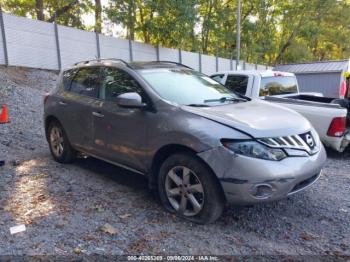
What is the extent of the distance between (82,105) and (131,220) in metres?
2.03

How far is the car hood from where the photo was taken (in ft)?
11.4

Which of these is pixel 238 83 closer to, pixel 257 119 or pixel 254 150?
pixel 257 119

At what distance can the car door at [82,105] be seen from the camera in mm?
4946

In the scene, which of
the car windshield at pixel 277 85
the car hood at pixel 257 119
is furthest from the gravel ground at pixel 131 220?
the car windshield at pixel 277 85

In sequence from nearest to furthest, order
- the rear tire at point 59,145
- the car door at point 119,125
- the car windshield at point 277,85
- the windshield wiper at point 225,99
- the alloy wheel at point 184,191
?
1. the alloy wheel at point 184,191
2. the car door at point 119,125
3. the windshield wiper at point 225,99
4. the rear tire at point 59,145
5. the car windshield at point 277,85

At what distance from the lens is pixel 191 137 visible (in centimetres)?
359

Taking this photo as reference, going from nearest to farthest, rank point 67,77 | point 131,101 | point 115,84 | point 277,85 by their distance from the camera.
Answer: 1. point 131,101
2. point 115,84
3. point 67,77
4. point 277,85

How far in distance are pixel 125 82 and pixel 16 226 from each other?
6.97 feet

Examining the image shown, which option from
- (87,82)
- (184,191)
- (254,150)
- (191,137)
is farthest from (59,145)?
(254,150)

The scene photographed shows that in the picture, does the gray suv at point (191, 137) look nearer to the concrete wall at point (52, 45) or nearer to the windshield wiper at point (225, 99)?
the windshield wiper at point (225, 99)

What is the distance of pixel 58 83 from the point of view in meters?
5.92

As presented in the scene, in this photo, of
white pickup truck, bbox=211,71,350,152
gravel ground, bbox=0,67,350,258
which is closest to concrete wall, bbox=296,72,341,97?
white pickup truck, bbox=211,71,350,152

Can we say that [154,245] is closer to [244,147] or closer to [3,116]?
[244,147]

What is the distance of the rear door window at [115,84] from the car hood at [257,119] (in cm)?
90
